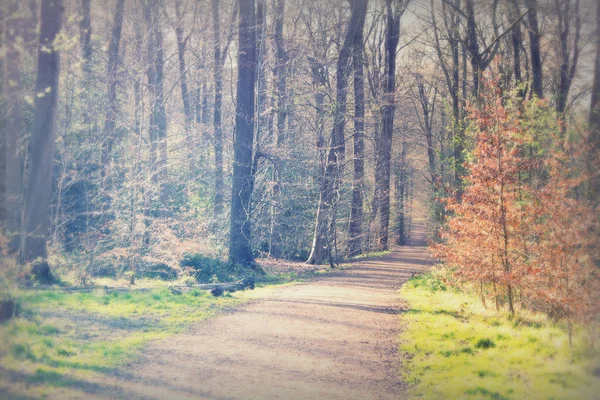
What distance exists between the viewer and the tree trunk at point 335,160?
65.2ft

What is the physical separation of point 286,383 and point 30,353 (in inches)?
132

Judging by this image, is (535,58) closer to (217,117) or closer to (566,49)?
(566,49)

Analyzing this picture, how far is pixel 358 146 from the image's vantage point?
80.4 feet

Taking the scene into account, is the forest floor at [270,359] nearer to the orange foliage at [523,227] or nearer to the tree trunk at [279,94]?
the orange foliage at [523,227]

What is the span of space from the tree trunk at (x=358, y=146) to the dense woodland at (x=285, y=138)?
16cm

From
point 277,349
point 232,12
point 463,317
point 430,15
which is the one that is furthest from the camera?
point 430,15

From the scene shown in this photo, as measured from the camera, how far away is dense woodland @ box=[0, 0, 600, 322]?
9.60 metres

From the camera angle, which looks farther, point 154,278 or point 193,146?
point 193,146

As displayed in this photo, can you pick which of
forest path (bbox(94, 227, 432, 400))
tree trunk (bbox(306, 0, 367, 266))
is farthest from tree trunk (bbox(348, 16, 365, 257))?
forest path (bbox(94, 227, 432, 400))

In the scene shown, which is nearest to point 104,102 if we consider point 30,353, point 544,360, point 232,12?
point 232,12

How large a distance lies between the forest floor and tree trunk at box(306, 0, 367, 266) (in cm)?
839

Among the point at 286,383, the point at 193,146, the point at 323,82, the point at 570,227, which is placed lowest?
the point at 286,383

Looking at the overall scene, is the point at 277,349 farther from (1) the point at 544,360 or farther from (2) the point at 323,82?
(2) the point at 323,82

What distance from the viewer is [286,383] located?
626 centimetres
